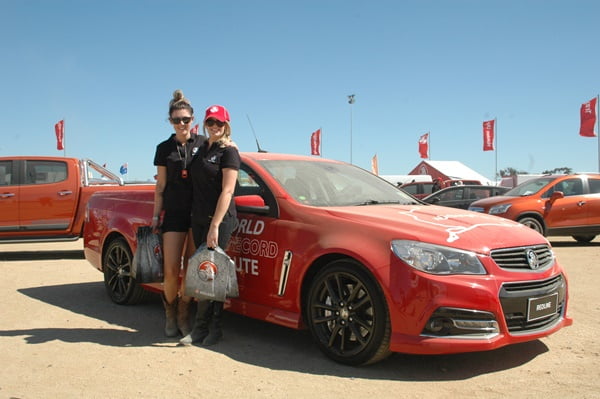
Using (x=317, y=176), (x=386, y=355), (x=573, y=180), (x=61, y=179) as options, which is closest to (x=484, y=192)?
(x=573, y=180)

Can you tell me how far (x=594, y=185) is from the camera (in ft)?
40.1

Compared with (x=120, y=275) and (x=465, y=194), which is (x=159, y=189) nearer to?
(x=120, y=275)

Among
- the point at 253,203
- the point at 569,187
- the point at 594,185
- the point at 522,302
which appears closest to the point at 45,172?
the point at 253,203

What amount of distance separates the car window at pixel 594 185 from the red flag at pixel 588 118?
73.9 feet

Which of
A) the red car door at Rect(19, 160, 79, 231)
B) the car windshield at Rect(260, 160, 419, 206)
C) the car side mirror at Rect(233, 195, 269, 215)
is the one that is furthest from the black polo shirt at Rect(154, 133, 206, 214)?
the red car door at Rect(19, 160, 79, 231)

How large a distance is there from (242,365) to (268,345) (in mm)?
565

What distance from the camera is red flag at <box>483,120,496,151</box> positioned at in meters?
42.8

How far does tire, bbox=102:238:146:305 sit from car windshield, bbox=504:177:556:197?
9047 millimetres

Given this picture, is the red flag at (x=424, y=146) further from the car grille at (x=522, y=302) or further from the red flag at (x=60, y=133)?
the car grille at (x=522, y=302)

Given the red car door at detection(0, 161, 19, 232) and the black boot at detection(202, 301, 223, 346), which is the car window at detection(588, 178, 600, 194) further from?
the red car door at detection(0, 161, 19, 232)

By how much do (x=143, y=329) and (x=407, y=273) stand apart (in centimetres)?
270

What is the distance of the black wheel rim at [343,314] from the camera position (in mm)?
3953

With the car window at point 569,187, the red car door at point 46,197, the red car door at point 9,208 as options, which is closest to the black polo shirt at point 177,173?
the red car door at point 46,197

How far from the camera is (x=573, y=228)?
39.1ft
